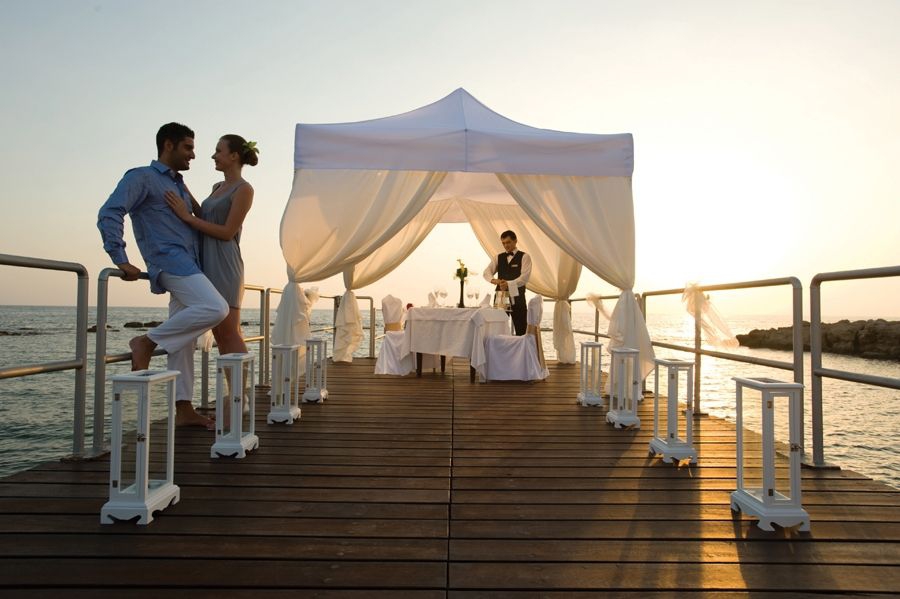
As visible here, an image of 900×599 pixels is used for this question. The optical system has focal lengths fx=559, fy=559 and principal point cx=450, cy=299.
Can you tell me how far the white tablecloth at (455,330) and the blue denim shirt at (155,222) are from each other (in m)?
2.94

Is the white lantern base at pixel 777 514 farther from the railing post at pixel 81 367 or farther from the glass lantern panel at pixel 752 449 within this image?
the railing post at pixel 81 367

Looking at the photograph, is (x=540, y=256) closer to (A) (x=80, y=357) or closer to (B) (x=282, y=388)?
(B) (x=282, y=388)

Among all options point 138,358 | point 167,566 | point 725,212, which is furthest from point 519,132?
point 725,212

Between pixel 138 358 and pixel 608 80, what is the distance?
533 centimetres

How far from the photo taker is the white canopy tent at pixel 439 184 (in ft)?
13.3

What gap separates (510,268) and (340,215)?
2.17 metres

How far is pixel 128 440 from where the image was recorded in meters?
1.59

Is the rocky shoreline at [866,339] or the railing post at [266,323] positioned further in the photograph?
the rocky shoreline at [866,339]

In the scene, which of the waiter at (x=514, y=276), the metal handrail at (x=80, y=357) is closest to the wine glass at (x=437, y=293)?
the waiter at (x=514, y=276)

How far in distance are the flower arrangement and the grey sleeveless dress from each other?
138 inches

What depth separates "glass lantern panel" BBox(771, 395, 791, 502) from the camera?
5.41 ft

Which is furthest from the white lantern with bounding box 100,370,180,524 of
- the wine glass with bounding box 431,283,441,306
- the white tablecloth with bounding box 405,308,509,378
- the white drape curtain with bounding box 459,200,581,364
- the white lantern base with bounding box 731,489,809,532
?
the white drape curtain with bounding box 459,200,581,364

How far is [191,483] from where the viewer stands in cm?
196

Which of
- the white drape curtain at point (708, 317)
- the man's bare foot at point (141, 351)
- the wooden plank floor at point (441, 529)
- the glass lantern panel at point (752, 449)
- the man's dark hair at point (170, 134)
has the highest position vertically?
the man's dark hair at point (170, 134)
